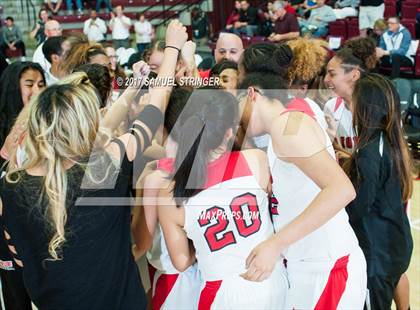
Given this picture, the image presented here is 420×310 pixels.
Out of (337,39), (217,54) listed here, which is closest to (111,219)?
(217,54)

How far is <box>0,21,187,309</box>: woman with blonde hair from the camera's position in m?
1.86

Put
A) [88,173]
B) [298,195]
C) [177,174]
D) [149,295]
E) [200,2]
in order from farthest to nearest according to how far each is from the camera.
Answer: [200,2]
[149,295]
[298,195]
[177,174]
[88,173]

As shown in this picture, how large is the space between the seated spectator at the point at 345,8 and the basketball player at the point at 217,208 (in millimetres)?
9719

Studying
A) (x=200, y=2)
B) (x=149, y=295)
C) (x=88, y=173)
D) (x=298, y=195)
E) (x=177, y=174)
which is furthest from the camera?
(x=200, y=2)

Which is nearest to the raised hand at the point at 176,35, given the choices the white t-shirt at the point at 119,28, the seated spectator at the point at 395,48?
the seated spectator at the point at 395,48

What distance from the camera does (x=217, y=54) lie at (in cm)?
419

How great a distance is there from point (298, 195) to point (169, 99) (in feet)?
2.19

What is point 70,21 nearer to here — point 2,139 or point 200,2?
point 200,2

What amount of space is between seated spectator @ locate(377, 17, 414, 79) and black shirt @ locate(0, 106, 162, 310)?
7.60 meters

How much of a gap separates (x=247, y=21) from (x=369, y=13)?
347cm

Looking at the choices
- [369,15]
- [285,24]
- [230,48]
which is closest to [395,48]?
[369,15]

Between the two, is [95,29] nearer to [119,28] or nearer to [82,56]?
[119,28]

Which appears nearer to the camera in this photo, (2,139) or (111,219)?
(111,219)

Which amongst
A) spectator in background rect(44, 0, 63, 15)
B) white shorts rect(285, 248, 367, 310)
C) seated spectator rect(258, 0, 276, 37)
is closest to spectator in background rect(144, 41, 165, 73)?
white shorts rect(285, 248, 367, 310)
